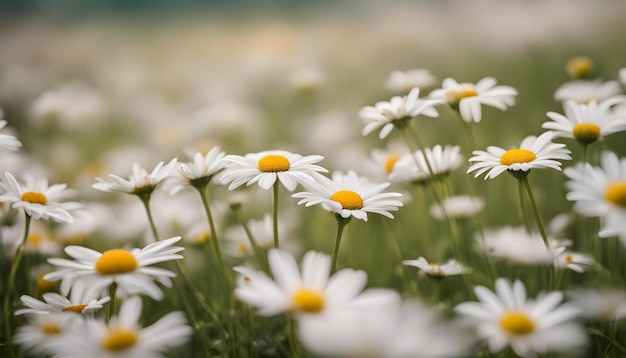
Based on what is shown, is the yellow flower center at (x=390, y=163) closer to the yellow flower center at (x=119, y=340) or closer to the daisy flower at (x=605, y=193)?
the daisy flower at (x=605, y=193)

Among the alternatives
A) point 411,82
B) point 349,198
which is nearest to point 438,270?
point 349,198

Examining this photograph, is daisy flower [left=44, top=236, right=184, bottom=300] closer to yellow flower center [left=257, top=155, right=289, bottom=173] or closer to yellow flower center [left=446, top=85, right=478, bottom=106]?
yellow flower center [left=257, top=155, right=289, bottom=173]

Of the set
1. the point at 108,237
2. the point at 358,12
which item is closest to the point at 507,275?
the point at 108,237

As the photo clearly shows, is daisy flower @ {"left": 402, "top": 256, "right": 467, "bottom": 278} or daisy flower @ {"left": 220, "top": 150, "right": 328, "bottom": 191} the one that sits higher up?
daisy flower @ {"left": 220, "top": 150, "right": 328, "bottom": 191}

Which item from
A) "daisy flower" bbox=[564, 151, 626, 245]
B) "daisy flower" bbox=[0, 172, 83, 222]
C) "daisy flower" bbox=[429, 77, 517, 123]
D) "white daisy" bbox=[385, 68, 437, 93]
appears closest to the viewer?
"daisy flower" bbox=[564, 151, 626, 245]

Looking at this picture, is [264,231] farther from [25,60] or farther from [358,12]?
[25,60]

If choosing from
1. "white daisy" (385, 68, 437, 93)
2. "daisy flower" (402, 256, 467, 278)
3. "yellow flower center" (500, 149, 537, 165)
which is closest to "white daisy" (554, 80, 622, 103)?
"white daisy" (385, 68, 437, 93)

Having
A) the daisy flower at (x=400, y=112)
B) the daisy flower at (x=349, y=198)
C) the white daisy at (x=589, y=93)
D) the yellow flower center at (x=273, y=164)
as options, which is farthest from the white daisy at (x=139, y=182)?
the white daisy at (x=589, y=93)
